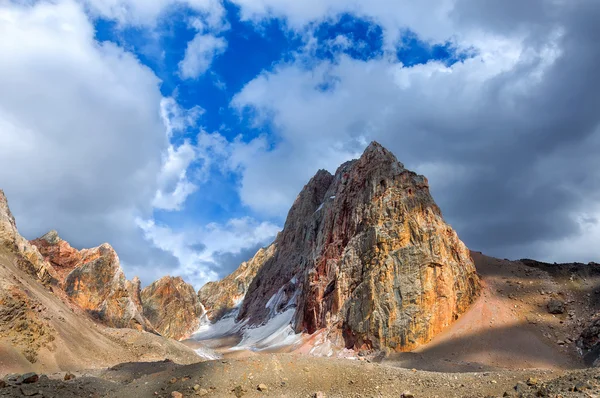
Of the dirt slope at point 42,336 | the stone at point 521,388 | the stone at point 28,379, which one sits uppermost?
the dirt slope at point 42,336

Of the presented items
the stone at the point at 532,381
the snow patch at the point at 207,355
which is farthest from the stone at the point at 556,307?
the snow patch at the point at 207,355

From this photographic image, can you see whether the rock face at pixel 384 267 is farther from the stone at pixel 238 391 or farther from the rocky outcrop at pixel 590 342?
the stone at pixel 238 391

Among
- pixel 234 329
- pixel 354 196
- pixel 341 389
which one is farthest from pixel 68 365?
pixel 234 329

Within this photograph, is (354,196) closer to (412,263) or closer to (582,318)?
(412,263)

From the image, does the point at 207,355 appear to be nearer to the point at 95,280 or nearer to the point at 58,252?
the point at 95,280

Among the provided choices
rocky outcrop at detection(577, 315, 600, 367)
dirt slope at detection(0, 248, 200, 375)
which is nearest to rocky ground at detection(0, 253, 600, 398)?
rocky outcrop at detection(577, 315, 600, 367)

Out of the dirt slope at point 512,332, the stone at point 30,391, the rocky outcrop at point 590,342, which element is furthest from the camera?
the dirt slope at point 512,332

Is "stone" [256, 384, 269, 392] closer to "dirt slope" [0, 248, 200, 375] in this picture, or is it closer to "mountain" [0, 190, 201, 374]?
"dirt slope" [0, 248, 200, 375]
